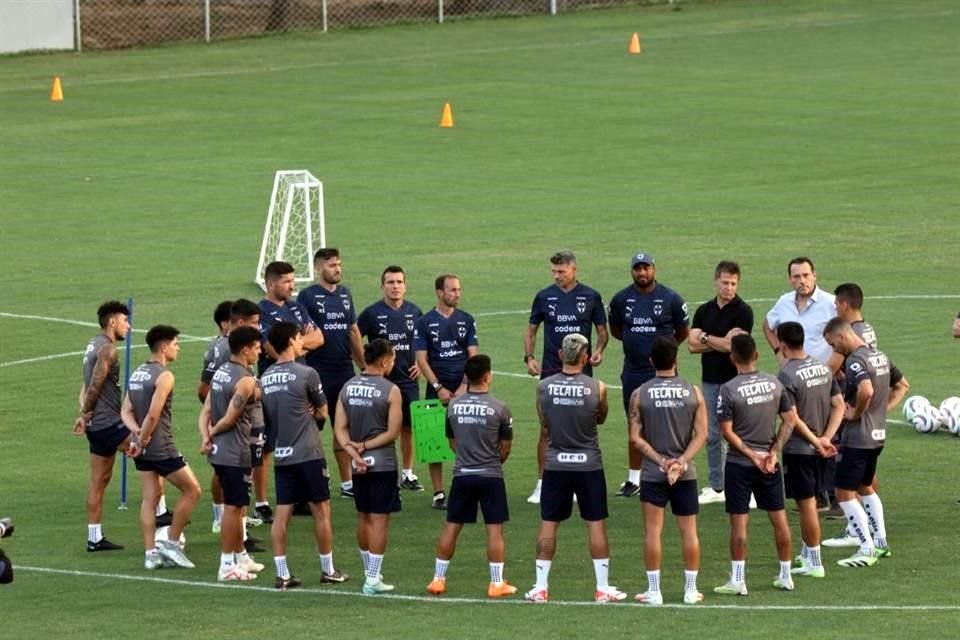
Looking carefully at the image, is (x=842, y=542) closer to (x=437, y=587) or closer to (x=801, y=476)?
(x=801, y=476)

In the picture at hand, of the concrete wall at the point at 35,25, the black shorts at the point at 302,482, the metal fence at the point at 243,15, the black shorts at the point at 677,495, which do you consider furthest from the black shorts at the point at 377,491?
the metal fence at the point at 243,15

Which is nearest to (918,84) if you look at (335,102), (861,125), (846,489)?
(861,125)

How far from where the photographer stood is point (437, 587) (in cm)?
1755

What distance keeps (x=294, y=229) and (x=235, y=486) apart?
1768cm

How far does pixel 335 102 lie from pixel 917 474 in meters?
31.0

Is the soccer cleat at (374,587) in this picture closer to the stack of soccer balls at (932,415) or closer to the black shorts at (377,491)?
the black shorts at (377,491)

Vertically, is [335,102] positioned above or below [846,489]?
above

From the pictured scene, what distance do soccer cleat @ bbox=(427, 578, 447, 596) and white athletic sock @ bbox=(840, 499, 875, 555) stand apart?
3.49m

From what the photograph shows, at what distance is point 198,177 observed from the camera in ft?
139

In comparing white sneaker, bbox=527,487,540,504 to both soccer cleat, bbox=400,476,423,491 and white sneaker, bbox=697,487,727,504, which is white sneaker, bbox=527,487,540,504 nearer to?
soccer cleat, bbox=400,476,423,491

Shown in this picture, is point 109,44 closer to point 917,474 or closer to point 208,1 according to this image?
point 208,1

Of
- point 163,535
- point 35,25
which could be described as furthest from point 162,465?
point 35,25

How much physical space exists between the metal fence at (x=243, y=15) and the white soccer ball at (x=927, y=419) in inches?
1503

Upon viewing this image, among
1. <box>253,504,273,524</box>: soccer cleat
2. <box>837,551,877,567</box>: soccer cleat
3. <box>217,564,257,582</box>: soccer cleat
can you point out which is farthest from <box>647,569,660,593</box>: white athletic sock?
<box>253,504,273,524</box>: soccer cleat
